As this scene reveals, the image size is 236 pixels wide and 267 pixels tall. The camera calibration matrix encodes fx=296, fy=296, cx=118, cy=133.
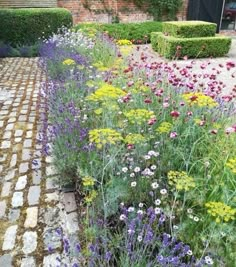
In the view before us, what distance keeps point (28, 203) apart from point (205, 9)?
13.9 m

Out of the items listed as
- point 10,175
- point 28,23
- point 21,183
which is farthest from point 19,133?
point 28,23

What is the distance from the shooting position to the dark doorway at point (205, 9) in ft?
44.9

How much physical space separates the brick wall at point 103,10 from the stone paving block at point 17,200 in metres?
12.0

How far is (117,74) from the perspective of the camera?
146 inches

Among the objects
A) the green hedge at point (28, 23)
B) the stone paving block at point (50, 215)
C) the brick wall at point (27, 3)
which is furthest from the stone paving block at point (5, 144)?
the brick wall at point (27, 3)

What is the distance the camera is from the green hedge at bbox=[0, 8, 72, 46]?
32.0 feet

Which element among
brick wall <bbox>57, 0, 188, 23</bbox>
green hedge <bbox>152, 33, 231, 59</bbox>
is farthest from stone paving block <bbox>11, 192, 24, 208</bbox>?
brick wall <bbox>57, 0, 188, 23</bbox>

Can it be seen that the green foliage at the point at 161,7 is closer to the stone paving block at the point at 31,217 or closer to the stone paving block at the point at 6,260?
the stone paving block at the point at 31,217

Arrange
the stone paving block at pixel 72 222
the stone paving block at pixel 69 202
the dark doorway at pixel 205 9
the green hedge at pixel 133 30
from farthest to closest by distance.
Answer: the dark doorway at pixel 205 9
the green hedge at pixel 133 30
the stone paving block at pixel 69 202
the stone paving block at pixel 72 222

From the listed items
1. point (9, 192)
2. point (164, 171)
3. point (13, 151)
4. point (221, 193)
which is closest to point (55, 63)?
point (13, 151)

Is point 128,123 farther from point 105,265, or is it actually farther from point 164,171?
point 105,265

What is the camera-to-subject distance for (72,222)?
6.82 feet

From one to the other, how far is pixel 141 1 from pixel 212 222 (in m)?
13.5

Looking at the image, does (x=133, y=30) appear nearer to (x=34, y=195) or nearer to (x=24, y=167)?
(x=24, y=167)
